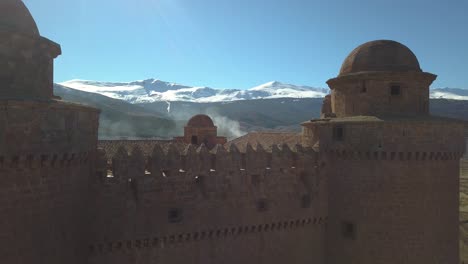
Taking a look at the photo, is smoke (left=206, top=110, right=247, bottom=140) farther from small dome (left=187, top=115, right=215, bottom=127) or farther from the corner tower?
the corner tower

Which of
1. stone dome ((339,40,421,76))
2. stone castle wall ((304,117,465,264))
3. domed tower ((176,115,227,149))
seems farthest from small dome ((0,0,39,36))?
domed tower ((176,115,227,149))

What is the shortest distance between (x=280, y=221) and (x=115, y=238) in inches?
255

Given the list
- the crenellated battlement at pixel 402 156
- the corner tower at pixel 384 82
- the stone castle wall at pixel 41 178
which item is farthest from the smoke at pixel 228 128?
the stone castle wall at pixel 41 178

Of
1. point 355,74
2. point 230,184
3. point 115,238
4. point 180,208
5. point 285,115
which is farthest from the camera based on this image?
point 285,115

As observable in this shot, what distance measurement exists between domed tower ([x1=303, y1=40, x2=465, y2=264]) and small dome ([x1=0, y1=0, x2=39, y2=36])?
1140cm

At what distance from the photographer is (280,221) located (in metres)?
15.0

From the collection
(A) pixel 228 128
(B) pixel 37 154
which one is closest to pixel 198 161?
(B) pixel 37 154

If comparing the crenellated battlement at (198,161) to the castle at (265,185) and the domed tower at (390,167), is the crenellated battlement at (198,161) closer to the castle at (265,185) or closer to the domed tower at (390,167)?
the castle at (265,185)

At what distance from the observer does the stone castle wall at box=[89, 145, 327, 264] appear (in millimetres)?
11898

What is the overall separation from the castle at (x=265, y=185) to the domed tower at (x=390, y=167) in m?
0.04

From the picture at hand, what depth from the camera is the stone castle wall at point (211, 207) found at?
39.0 ft

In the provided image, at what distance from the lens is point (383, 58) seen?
52.6ft

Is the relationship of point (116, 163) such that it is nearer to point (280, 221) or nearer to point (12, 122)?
point (12, 122)

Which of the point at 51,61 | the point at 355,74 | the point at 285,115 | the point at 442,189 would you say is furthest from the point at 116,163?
the point at 285,115
